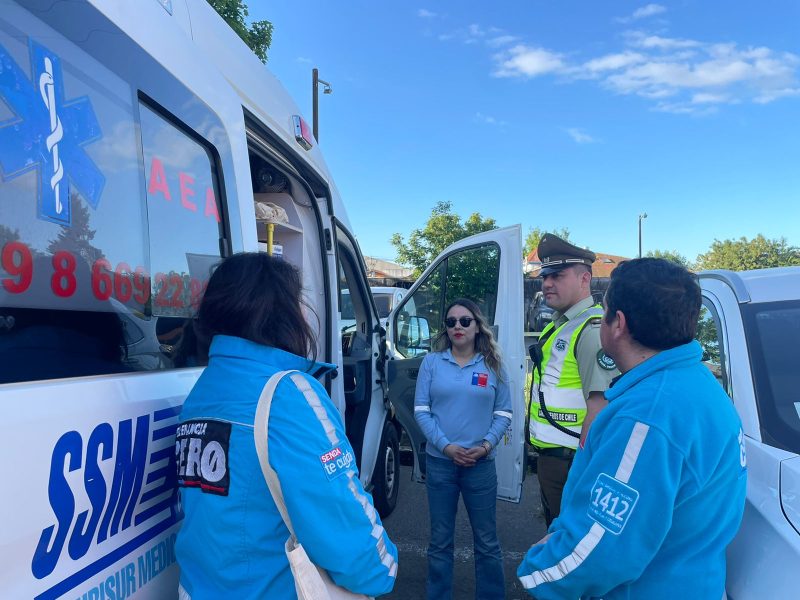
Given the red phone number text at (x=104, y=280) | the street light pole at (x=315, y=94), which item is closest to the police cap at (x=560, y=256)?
the red phone number text at (x=104, y=280)

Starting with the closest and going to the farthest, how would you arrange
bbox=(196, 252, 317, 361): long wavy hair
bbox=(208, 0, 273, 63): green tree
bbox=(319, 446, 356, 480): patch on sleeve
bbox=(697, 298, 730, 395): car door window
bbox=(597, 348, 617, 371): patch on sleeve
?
bbox=(319, 446, 356, 480): patch on sleeve → bbox=(196, 252, 317, 361): long wavy hair → bbox=(697, 298, 730, 395): car door window → bbox=(597, 348, 617, 371): patch on sleeve → bbox=(208, 0, 273, 63): green tree

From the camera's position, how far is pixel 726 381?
6.57 feet

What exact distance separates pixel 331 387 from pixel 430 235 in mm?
19305

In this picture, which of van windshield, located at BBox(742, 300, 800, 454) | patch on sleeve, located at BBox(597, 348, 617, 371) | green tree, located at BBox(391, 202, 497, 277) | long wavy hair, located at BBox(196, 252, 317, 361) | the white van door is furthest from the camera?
green tree, located at BBox(391, 202, 497, 277)

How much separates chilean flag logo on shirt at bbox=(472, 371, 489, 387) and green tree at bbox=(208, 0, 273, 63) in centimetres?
682

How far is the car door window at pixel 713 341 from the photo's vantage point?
207 cm

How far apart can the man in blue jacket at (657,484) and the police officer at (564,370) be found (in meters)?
0.95

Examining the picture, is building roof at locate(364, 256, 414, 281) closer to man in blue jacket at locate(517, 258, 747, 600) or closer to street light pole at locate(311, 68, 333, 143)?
street light pole at locate(311, 68, 333, 143)

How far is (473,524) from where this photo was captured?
122 inches

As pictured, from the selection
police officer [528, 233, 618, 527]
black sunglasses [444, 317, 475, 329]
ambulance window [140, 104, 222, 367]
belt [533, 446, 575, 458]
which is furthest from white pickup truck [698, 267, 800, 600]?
ambulance window [140, 104, 222, 367]

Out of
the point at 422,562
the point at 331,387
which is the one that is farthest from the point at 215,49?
the point at 422,562

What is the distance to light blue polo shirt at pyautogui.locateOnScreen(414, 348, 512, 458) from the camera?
122 inches

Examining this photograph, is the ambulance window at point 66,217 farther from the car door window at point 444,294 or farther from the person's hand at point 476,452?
the car door window at point 444,294

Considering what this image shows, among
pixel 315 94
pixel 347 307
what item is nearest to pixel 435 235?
pixel 315 94
